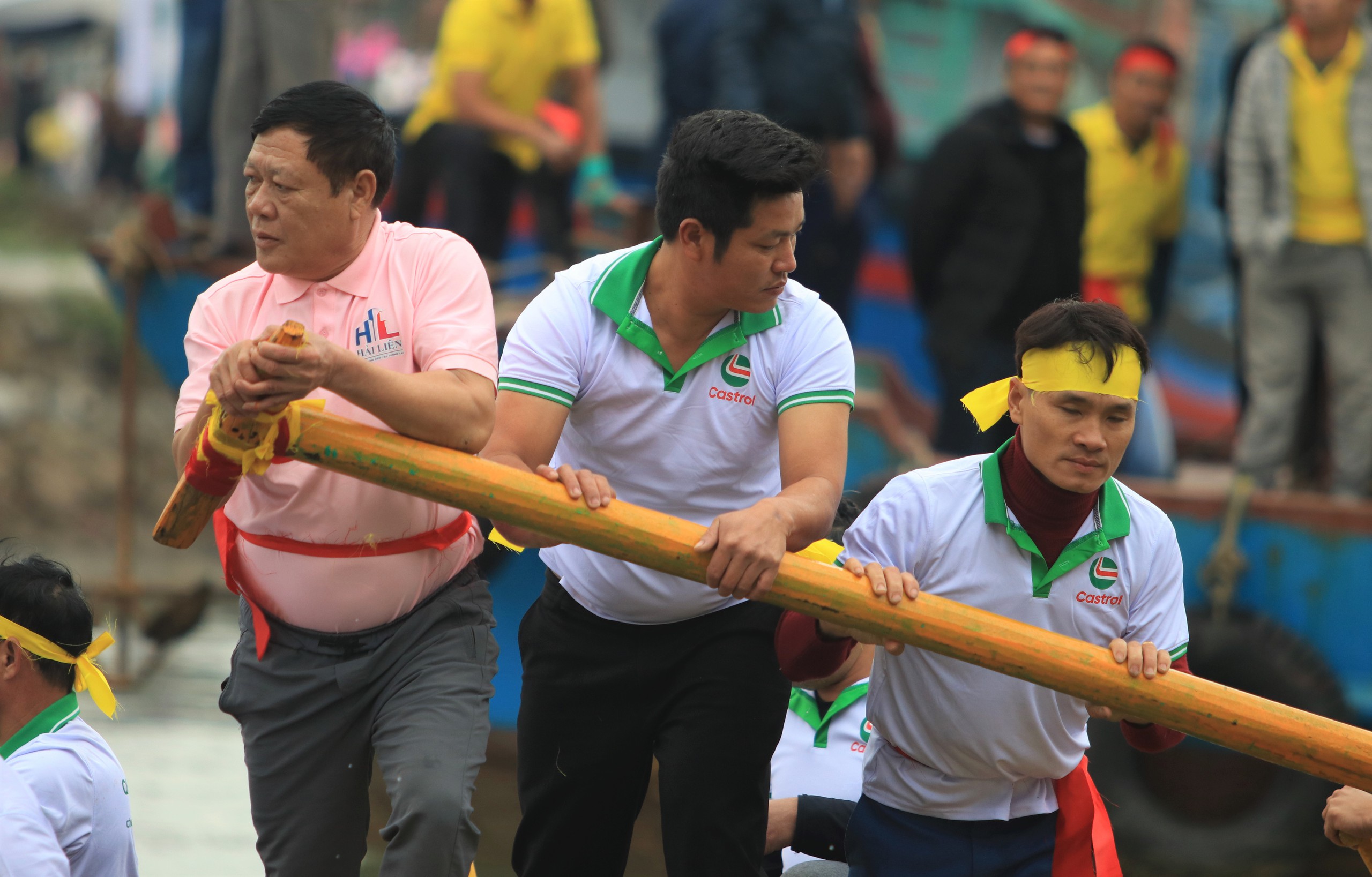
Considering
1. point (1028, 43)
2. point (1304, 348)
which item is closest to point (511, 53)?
point (1028, 43)

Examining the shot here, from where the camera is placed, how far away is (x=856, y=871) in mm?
3146

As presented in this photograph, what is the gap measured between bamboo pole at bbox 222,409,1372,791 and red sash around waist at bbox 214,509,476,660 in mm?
355

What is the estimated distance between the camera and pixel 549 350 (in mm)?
3107

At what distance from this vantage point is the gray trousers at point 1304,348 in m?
6.35

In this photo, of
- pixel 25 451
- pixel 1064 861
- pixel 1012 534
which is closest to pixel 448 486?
Result: pixel 1012 534

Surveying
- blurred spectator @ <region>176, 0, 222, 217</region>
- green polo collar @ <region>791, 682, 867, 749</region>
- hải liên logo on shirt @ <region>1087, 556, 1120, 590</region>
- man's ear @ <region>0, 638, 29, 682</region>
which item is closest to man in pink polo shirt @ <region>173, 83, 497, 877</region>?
man's ear @ <region>0, 638, 29, 682</region>

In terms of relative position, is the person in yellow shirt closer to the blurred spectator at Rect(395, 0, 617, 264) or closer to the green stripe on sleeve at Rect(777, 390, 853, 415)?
the blurred spectator at Rect(395, 0, 617, 264)

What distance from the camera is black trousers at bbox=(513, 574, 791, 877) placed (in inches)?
125

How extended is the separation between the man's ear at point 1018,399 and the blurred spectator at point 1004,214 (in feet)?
11.1

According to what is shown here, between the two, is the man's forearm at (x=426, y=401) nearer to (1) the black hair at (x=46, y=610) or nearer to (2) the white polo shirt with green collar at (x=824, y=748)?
(1) the black hair at (x=46, y=610)

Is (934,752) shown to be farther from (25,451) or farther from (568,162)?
(25,451)

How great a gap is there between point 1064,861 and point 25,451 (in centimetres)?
1270

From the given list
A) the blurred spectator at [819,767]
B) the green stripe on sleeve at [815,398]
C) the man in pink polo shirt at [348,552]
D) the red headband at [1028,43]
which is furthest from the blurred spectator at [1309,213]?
the man in pink polo shirt at [348,552]

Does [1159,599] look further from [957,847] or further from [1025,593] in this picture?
[957,847]
